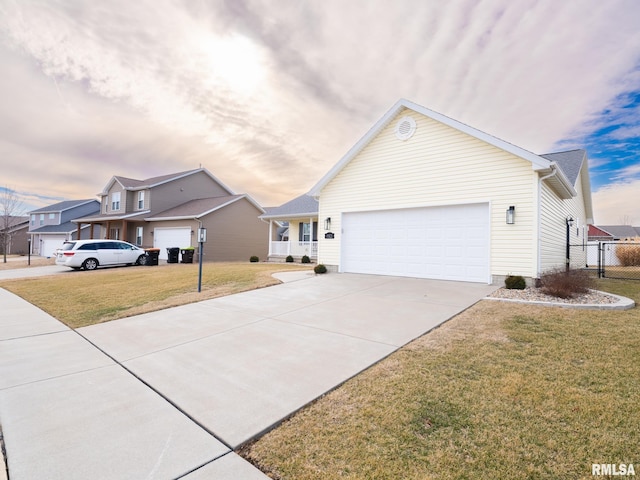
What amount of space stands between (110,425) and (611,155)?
2525 centimetres

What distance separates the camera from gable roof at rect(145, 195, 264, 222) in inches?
864

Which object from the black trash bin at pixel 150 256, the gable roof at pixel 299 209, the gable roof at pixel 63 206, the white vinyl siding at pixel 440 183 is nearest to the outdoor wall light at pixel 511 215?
the white vinyl siding at pixel 440 183

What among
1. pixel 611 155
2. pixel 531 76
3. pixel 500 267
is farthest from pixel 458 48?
pixel 611 155

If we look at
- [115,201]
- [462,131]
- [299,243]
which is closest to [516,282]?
[462,131]

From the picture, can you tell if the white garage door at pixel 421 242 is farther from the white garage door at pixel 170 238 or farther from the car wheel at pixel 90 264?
the car wheel at pixel 90 264

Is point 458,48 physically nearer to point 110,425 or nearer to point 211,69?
point 211,69

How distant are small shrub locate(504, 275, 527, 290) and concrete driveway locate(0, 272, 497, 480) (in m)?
1.46

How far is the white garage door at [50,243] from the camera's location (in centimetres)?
3481

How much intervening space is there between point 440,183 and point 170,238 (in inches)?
785

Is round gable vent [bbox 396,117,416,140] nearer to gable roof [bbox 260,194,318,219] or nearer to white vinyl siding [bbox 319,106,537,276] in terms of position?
white vinyl siding [bbox 319,106,537,276]

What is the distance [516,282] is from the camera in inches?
329

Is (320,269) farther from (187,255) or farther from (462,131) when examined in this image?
(187,255)

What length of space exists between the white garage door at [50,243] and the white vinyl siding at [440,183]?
3685 cm

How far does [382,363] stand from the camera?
394 centimetres
